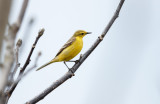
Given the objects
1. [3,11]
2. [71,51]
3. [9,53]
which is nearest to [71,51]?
[71,51]

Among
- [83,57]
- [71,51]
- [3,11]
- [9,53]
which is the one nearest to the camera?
[3,11]

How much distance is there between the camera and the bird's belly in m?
6.09

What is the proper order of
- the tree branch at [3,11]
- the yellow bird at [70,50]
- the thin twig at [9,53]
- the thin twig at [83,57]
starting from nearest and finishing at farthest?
the tree branch at [3,11] < the thin twig at [9,53] < the thin twig at [83,57] < the yellow bird at [70,50]

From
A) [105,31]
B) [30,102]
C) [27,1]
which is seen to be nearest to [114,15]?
[105,31]

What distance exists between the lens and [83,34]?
6.99 meters

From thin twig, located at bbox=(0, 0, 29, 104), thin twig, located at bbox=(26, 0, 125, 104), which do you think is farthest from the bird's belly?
thin twig, located at bbox=(0, 0, 29, 104)

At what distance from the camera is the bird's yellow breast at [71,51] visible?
6.09 meters

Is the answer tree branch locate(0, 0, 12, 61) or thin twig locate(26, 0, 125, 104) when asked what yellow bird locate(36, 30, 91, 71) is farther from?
tree branch locate(0, 0, 12, 61)

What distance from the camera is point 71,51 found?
244 inches

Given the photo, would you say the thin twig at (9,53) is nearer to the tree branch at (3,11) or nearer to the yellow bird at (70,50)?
the tree branch at (3,11)

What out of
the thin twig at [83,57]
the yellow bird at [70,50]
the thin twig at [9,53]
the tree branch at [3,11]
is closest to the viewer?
the tree branch at [3,11]

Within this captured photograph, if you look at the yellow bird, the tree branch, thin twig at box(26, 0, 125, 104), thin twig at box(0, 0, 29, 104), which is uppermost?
the tree branch

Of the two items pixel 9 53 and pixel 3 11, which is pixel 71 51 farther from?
pixel 3 11

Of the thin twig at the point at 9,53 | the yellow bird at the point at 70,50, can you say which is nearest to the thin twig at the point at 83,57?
the thin twig at the point at 9,53
